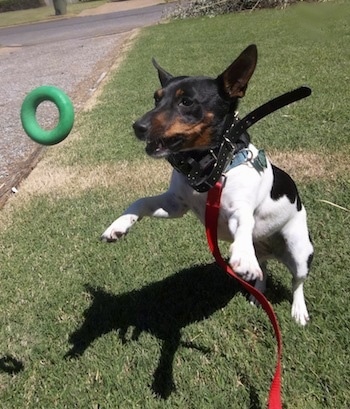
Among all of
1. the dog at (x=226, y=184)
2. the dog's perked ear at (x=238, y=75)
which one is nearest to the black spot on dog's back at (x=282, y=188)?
the dog at (x=226, y=184)

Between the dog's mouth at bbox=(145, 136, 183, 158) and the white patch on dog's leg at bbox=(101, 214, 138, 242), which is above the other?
the dog's mouth at bbox=(145, 136, 183, 158)

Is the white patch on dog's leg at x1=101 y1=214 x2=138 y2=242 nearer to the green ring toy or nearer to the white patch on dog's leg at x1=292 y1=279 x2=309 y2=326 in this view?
the green ring toy

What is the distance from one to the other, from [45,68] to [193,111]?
13.9 meters

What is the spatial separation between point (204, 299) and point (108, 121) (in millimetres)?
5126

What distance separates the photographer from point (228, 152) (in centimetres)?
295

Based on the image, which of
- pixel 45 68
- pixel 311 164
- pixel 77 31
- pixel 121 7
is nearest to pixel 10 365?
pixel 311 164

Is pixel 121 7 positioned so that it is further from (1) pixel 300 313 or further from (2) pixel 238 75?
(1) pixel 300 313

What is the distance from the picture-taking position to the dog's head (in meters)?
2.91

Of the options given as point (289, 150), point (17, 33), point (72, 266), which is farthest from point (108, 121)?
point (17, 33)

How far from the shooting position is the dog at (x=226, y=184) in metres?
2.91

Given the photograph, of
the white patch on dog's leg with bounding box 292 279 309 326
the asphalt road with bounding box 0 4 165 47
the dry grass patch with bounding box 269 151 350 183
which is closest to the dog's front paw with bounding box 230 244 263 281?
the white patch on dog's leg with bounding box 292 279 309 326

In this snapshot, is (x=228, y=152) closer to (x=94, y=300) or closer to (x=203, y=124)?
(x=203, y=124)

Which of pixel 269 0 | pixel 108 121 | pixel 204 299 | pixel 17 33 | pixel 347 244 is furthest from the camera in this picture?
pixel 17 33

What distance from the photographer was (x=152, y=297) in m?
Answer: 3.70
